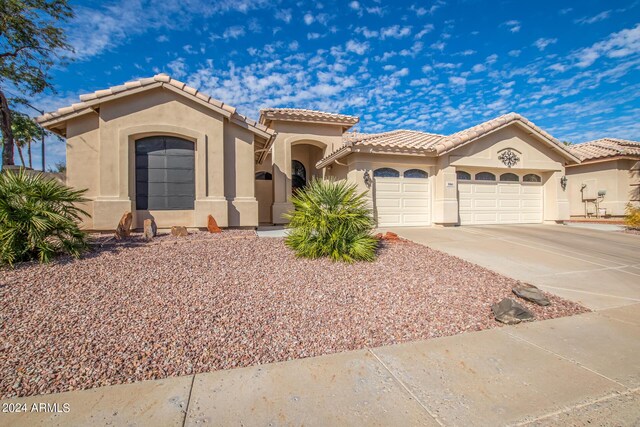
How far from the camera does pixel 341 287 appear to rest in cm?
521

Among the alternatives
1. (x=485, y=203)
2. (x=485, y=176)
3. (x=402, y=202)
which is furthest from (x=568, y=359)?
(x=485, y=176)

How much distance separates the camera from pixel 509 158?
13.3 metres

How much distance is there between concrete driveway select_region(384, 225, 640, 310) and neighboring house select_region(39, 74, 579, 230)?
87.8 inches

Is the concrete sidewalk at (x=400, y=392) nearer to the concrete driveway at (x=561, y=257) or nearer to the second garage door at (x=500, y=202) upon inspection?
the concrete driveway at (x=561, y=257)

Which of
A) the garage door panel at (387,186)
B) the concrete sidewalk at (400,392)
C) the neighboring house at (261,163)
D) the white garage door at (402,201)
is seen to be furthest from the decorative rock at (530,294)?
the garage door panel at (387,186)

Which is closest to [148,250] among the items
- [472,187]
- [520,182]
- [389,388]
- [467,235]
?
[389,388]

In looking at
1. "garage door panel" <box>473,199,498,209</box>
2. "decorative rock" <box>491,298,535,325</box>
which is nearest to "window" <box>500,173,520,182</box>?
"garage door panel" <box>473,199,498,209</box>

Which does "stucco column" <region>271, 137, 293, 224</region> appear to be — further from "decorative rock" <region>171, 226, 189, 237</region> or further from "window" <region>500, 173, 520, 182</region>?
"window" <region>500, 173, 520, 182</region>

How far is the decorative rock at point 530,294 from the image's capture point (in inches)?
190

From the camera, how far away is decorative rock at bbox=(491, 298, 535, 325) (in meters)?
4.27

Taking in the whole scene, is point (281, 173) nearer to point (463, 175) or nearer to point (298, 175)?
point (298, 175)

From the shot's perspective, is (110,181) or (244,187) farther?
(244,187)

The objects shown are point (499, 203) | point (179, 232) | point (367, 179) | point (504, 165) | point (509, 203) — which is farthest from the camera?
point (509, 203)

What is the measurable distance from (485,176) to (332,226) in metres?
9.97
